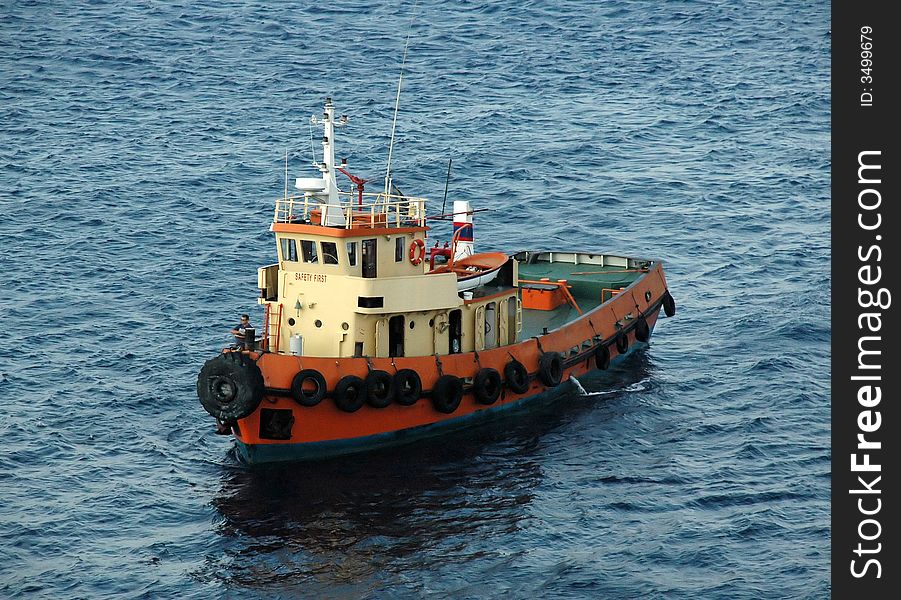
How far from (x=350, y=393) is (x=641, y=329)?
32.8 ft

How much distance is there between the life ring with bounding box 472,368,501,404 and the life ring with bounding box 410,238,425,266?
2703mm

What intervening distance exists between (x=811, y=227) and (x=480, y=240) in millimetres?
11024

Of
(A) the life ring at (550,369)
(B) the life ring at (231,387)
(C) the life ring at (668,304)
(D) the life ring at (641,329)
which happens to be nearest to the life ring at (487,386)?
(A) the life ring at (550,369)

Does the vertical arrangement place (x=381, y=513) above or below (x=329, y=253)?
below

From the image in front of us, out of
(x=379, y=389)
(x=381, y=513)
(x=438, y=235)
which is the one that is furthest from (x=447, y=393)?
(x=438, y=235)

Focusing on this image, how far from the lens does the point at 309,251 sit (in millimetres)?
29250

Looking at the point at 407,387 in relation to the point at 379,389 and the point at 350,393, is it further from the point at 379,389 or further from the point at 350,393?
the point at 350,393

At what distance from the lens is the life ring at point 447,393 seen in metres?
29.1

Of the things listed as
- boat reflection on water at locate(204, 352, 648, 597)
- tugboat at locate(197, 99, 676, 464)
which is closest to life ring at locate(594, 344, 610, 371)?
tugboat at locate(197, 99, 676, 464)

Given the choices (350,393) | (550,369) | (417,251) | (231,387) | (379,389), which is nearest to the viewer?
(231,387)

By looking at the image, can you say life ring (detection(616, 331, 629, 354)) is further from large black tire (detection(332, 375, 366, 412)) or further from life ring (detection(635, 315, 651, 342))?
large black tire (detection(332, 375, 366, 412))

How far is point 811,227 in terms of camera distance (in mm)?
45844

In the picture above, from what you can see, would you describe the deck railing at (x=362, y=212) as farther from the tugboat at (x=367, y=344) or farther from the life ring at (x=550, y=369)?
the life ring at (x=550, y=369)

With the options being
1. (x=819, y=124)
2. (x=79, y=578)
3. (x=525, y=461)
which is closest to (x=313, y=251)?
(x=525, y=461)
